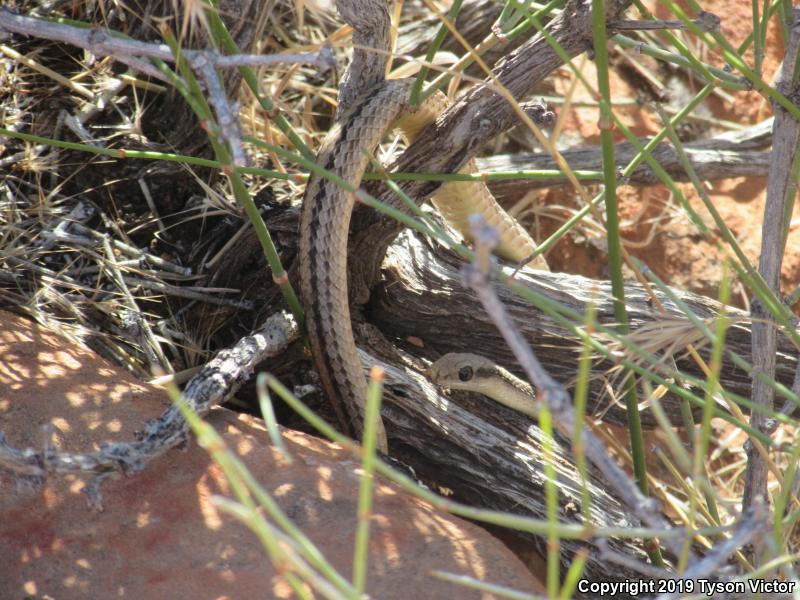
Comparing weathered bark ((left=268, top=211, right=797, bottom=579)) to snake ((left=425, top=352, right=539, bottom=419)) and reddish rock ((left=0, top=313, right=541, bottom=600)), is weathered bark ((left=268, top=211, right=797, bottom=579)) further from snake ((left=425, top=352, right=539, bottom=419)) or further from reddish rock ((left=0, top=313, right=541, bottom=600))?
reddish rock ((left=0, top=313, right=541, bottom=600))

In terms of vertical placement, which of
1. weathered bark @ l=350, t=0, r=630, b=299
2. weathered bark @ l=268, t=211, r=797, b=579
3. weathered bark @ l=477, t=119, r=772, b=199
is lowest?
weathered bark @ l=268, t=211, r=797, b=579

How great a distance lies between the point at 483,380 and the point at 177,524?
108 centimetres

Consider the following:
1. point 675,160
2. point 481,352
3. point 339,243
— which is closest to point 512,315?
point 481,352

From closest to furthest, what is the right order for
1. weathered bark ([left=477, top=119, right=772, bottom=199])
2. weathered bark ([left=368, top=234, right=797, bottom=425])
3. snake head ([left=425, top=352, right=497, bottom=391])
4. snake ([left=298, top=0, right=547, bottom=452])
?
snake ([left=298, top=0, right=547, bottom=452]) < snake head ([left=425, top=352, right=497, bottom=391]) < weathered bark ([left=368, top=234, right=797, bottom=425]) < weathered bark ([left=477, top=119, right=772, bottom=199])

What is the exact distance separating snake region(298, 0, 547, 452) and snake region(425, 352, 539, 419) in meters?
0.28

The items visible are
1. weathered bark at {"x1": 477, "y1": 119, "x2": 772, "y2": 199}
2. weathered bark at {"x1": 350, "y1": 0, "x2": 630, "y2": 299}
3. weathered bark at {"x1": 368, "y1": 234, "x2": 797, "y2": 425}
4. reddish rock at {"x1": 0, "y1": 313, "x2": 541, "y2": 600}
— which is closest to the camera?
A: reddish rock at {"x1": 0, "y1": 313, "x2": 541, "y2": 600}

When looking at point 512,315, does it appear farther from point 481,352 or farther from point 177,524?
point 177,524

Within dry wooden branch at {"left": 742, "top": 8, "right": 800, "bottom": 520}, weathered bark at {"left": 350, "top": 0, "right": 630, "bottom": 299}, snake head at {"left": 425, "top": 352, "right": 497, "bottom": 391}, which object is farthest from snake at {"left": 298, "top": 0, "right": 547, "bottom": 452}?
dry wooden branch at {"left": 742, "top": 8, "right": 800, "bottom": 520}

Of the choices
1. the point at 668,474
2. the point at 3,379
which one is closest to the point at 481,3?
the point at 668,474

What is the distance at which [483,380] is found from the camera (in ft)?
8.09

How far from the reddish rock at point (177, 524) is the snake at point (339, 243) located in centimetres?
33

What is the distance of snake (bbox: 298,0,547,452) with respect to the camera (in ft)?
7.21

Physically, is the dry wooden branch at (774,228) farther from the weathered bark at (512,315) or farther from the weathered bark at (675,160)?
the weathered bark at (675,160)

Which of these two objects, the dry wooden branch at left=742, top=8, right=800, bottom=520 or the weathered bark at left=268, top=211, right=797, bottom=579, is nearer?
the dry wooden branch at left=742, top=8, right=800, bottom=520
